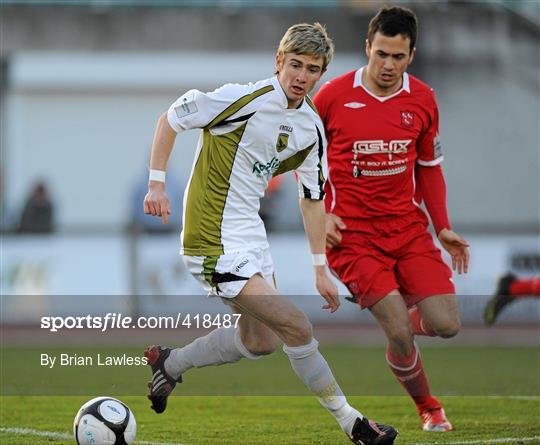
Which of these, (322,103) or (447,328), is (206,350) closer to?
(447,328)

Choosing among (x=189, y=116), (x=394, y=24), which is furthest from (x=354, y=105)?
(x=189, y=116)

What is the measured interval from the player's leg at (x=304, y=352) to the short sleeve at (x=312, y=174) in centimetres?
68

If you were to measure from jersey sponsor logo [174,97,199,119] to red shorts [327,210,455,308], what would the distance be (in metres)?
1.76

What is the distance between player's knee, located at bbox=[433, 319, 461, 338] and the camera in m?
7.89

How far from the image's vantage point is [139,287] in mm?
16531

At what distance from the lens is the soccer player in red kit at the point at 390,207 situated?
26.2 feet

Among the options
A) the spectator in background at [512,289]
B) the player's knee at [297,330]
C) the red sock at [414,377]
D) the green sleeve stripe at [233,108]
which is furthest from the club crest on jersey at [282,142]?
the spectator in background at [512,289]

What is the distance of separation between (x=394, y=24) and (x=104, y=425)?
3.06 metres

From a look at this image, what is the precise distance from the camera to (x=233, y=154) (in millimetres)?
6969

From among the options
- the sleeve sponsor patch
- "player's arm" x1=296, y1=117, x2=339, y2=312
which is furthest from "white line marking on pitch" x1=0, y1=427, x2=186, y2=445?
the sleeve sponsor patch

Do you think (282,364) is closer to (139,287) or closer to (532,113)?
(139,287)

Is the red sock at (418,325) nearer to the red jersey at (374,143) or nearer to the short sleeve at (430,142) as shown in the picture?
the red jersey at (374,143)

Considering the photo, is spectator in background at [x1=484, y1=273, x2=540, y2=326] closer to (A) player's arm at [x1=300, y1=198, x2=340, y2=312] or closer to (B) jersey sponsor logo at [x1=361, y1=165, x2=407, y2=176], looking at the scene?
(B) jersey sponsor logo at [x1=361, y1=165, x2=407, y2=176]

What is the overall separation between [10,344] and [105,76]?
11349mm
